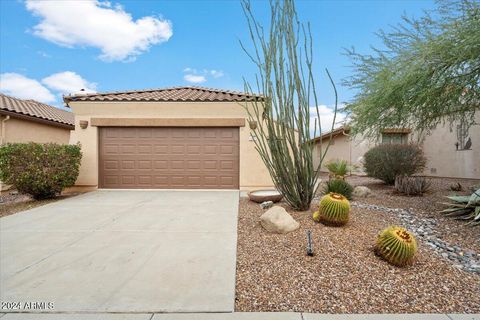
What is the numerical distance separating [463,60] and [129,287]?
785 centimetres

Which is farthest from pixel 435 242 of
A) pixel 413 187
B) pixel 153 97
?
pixel 153 97

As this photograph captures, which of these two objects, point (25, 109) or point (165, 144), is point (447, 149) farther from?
point (25, 109)

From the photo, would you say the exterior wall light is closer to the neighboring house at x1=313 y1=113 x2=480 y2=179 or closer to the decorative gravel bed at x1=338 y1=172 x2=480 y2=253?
the neighboring house at x1=313 y1=113 x2=480 y2=179

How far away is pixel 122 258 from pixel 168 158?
269 inches

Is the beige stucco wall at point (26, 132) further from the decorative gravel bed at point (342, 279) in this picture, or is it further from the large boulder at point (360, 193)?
the large boulder at point (360, 193)

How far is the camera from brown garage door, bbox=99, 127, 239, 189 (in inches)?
412

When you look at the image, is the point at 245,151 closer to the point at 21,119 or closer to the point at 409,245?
the point at 409,245

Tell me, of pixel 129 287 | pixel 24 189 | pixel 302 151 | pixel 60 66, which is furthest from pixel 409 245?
pixel 60 66

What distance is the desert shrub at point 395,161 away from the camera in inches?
414

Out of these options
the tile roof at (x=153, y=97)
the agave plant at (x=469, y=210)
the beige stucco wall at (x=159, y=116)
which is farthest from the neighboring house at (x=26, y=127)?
the agave plant at (x=469, y=210)

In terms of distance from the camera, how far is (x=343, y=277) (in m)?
3.18

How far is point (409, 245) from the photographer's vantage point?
3.42 metres

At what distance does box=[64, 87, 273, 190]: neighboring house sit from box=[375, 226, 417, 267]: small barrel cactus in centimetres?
689

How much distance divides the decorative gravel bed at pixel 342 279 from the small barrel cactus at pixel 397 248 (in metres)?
0.10
